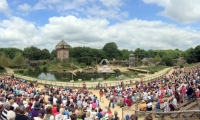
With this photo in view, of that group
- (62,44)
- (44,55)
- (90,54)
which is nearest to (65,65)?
(62,44)

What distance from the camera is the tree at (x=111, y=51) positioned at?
112 meters

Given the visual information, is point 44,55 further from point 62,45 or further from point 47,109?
point 47,109

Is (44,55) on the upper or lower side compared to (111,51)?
lower

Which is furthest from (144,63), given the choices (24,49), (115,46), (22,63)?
(24,49)

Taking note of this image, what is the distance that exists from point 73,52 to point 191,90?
92760 mm

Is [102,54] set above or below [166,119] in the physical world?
above

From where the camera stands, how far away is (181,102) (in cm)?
1389

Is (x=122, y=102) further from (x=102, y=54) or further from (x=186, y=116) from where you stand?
(x=102, y=54)

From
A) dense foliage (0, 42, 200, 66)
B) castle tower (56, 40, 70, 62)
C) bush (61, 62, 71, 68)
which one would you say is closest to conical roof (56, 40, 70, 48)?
castle tower (56, 40, 70, 62)

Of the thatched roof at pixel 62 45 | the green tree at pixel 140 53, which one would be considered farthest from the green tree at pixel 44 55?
the green tree at pixel 140 53

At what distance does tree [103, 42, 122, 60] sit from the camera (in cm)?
11244

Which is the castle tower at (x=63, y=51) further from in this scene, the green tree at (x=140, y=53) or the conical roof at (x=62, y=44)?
the green tree at (x=140, y=53)

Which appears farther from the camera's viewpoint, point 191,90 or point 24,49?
point 24,49

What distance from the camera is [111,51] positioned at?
113625 millimetres
